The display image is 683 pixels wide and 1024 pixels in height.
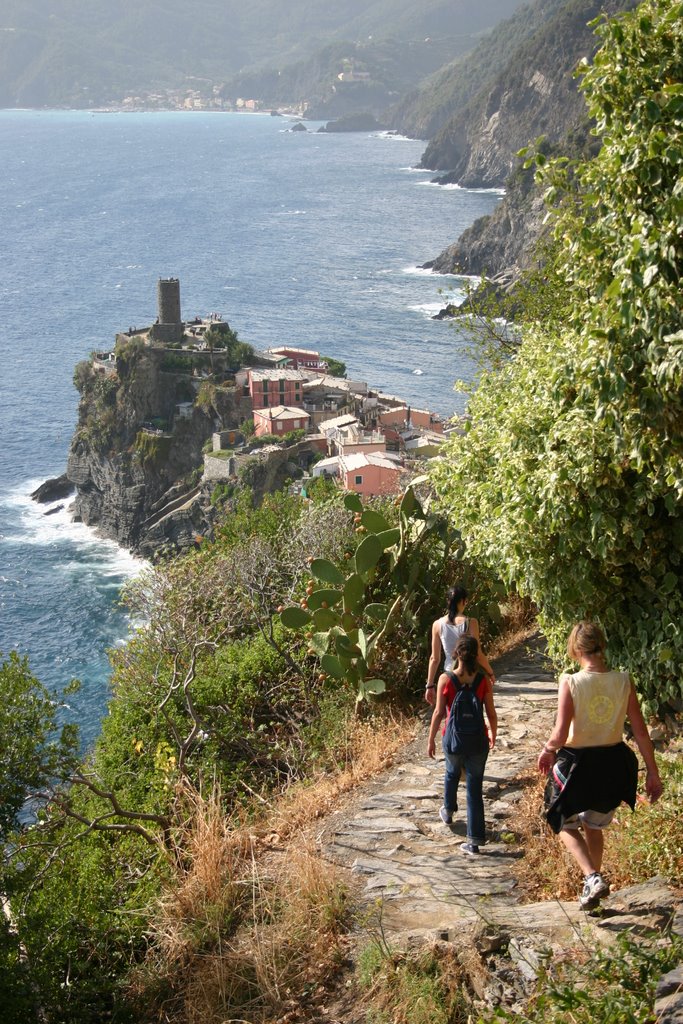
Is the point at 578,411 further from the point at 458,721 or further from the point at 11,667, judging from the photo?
the point at 11,667

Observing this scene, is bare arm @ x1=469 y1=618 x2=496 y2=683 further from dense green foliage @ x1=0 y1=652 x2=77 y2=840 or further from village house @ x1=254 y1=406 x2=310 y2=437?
village house @ x1=254 y1=406 x2=310 y2=437

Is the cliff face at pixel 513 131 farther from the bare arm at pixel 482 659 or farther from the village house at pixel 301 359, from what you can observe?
the bare arm at pixel 482 659

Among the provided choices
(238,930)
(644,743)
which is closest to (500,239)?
(238,930)

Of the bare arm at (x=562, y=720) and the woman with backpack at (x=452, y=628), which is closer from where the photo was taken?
the bare arm at (x=562, y=720)

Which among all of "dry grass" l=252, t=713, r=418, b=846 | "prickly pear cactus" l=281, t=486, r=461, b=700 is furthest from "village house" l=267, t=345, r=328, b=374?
"dry grass" l=252, t=713, r=418, b=846

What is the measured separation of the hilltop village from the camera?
45.9 meters

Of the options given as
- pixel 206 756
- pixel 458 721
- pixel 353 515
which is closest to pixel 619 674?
pixel 458 721

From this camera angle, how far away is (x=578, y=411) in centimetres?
607

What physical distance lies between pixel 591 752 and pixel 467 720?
105 centimetres

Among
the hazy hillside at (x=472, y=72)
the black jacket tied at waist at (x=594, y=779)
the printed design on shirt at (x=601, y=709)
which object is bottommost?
the black jacket tied at waist at (x=594, y=779)

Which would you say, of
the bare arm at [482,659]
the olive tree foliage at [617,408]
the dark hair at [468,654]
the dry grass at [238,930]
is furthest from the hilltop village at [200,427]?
the dark hair at [468,654]

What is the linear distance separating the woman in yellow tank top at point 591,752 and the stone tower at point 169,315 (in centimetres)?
5508

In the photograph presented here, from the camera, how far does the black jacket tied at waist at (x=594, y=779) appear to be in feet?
15.6

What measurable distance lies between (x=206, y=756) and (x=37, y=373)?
2393 inches
